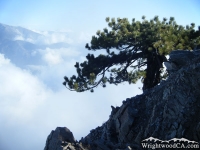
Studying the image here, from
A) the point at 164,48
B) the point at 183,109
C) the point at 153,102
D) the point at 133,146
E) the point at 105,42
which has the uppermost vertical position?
the point at 105,42

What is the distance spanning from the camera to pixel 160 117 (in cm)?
1034

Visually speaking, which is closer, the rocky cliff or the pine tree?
the rocky cliff

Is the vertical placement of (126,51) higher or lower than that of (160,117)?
higher

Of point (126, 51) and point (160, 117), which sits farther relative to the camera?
point (126, 51)

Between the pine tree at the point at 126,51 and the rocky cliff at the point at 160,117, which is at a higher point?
the pine tree at the point at 126,51

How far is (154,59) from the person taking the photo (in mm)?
20547

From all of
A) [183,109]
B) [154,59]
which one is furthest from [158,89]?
[154,59]

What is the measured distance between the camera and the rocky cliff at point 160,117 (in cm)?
942

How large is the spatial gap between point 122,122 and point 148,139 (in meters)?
3.63

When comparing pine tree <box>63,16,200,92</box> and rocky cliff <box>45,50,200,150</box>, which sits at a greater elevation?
pine tree <box>63,16,200,92</box>

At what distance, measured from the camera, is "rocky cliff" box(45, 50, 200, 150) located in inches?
371

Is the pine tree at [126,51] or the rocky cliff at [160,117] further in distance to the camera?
the pine tree at [126,51]

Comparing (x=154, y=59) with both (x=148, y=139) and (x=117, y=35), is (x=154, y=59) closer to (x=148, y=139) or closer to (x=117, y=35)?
(x=117, y=35)

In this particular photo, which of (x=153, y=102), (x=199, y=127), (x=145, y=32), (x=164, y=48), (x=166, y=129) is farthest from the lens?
(x=145, y=32)
